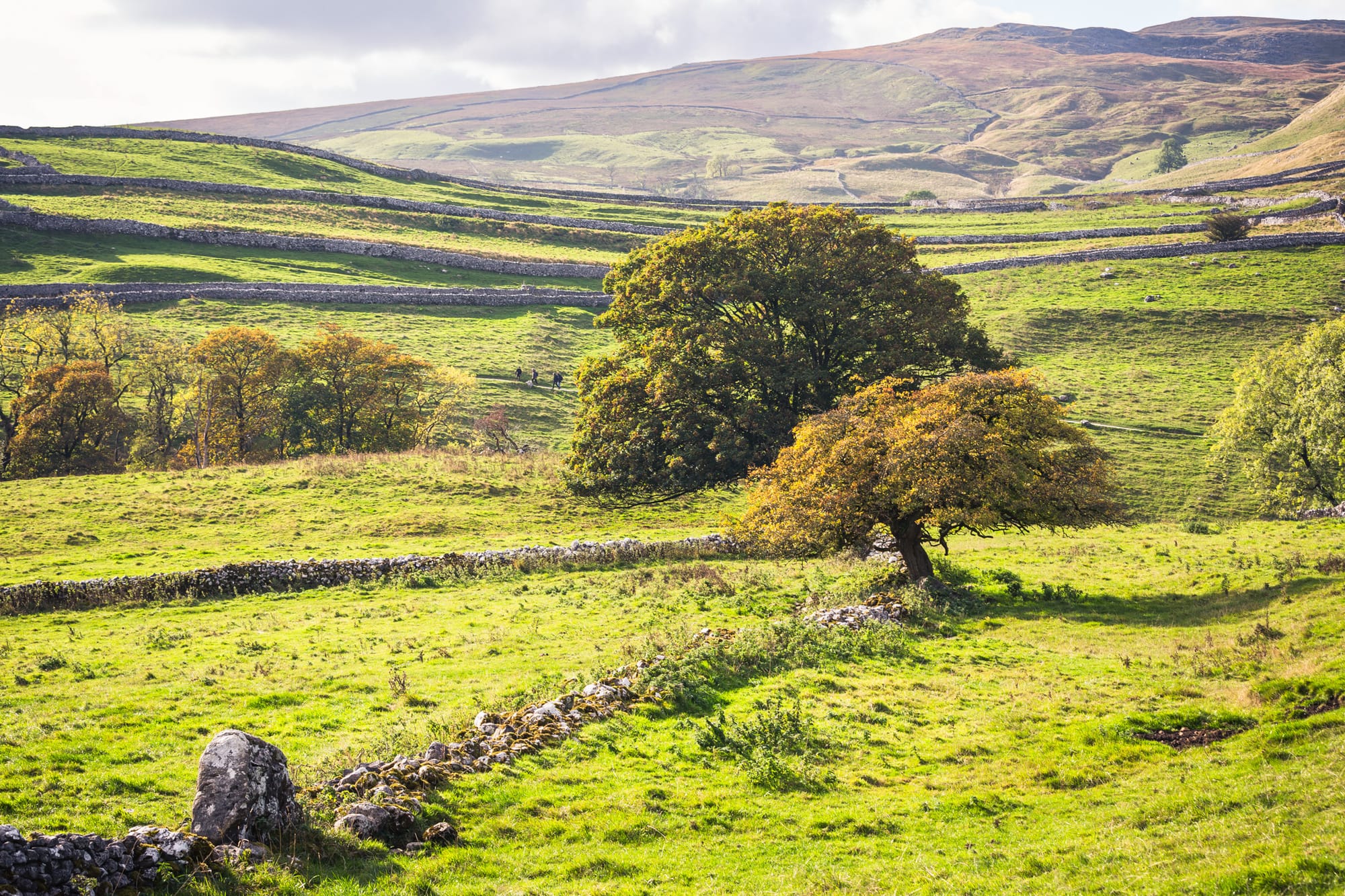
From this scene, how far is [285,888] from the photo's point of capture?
916 cm

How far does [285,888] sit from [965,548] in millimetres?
29194

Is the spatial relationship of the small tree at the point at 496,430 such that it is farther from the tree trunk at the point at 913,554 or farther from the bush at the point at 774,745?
the bush at the point at 774,745

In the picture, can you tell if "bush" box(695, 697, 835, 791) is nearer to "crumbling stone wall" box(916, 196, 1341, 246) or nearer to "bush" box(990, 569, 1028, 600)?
"bush" box(990, 569, 1028, 600)

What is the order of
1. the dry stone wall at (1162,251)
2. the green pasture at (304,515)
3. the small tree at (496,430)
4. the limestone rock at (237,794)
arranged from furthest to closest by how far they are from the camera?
1. the dry stone wall at (1162,251)
2. the small tree at (496,430)
3. the green pasture at (304,515)
4. the limestone rock at (237,794)

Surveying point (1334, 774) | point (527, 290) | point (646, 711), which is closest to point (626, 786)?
point (646, 711)

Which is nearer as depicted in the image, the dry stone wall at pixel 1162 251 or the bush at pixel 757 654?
the bush at pixel 757 654

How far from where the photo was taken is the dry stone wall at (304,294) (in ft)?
202

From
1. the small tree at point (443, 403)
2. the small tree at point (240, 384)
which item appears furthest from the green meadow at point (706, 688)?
the small tree at point (240, 384)

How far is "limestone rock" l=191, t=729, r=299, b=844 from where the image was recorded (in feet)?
31.9

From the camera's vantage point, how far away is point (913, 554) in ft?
83.0

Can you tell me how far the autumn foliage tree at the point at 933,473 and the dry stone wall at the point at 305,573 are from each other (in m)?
5.67

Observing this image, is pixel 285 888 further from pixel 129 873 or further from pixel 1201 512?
pixel 1201 512

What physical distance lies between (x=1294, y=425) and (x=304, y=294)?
74116 millimetres

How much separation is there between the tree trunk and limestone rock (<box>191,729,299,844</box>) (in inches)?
760
